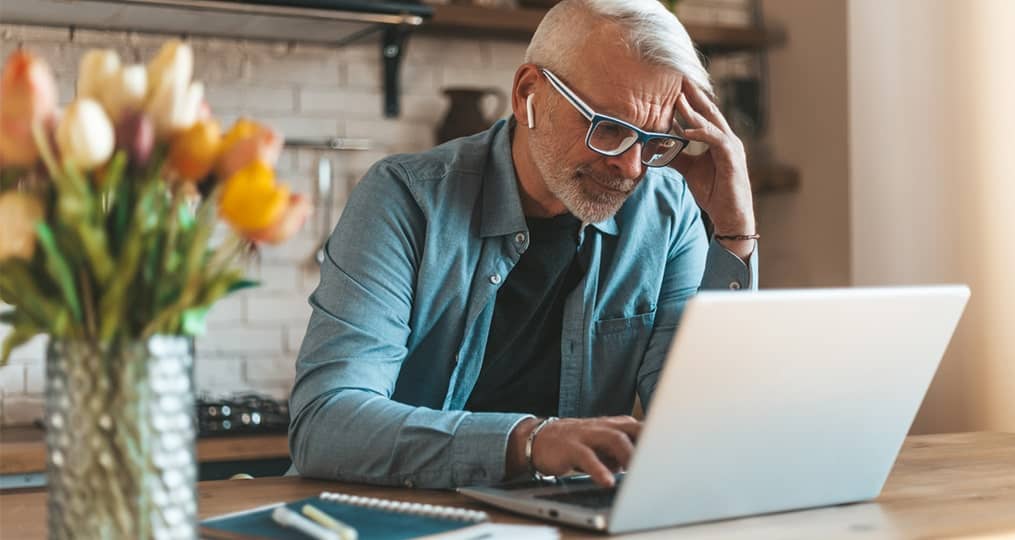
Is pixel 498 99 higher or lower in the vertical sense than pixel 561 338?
higher

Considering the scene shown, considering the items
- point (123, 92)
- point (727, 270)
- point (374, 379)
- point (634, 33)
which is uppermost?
point (634, 33)

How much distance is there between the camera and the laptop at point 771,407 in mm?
1049

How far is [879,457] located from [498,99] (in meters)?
2.27

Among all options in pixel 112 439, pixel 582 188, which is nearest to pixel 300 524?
pixel 112 439

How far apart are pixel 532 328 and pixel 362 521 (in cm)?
83

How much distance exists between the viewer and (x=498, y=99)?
11.2 ft

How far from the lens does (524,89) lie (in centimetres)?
193

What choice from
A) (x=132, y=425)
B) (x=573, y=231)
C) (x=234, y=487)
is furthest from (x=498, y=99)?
(x=132, y=425)

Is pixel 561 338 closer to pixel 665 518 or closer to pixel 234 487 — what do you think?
pixel 234 487

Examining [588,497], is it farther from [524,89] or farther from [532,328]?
[524,89]

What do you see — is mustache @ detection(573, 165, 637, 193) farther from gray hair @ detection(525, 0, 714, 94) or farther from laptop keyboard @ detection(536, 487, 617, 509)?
laptop keyboard @ detection(536, 487, 617, 509)

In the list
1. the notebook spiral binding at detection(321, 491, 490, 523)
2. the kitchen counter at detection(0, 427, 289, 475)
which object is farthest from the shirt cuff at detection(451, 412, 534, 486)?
the kitchen counter at detection(0, 427, 289, 475)

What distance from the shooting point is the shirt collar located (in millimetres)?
1878

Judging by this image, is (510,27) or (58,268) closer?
(58,268)
